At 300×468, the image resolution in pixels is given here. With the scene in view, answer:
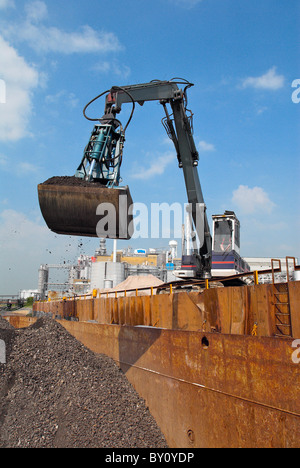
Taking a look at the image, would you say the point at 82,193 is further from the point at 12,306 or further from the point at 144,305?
the point at 12,306

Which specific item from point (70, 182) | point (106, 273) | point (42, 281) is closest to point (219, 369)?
point (70, 182)

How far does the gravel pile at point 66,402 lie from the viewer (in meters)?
6.35

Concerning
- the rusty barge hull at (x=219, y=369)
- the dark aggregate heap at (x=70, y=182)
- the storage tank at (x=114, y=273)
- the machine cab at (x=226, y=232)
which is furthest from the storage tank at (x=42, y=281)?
the dark aggregate heap at (x=70, y=182)

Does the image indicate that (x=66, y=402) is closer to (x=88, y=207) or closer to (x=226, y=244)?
(x=88, y=207)

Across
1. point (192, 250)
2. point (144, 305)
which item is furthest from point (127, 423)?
point (192, 250)

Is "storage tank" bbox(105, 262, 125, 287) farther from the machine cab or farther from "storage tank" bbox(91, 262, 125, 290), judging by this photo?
the machine cab

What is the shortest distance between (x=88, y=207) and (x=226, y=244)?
7.67 metres

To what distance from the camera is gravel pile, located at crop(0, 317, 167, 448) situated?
6352 mm

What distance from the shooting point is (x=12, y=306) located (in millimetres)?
62844

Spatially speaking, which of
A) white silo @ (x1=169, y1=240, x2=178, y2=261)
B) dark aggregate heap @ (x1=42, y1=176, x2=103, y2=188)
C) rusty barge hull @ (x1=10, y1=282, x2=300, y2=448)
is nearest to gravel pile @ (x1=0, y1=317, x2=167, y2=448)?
rusty barge hull @ (x1=10, y1=282, x2=300, y2=448)

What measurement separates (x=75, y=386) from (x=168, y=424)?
225cm

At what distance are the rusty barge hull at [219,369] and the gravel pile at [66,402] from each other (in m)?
0.50

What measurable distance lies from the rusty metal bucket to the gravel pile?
3438mm
